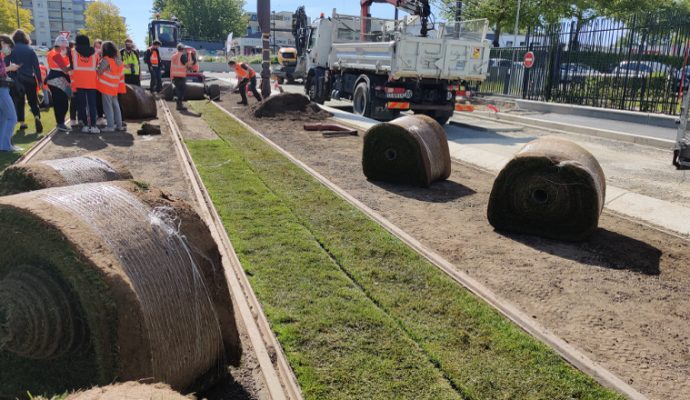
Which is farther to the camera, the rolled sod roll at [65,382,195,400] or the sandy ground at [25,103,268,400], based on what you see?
the sandy ground at [25,103,268,400]

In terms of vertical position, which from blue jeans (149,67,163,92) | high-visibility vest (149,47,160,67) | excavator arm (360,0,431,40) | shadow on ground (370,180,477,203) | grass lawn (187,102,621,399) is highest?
excavator arm (360,0,431,40)

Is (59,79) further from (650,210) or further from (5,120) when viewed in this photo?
(650,210)

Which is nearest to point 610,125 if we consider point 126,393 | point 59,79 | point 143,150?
point 143,150

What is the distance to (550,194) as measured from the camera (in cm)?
608

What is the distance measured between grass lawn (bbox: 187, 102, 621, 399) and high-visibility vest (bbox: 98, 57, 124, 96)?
6.19 m

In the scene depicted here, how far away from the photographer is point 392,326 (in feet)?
13.0

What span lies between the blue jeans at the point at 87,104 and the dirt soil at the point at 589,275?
20.4ft

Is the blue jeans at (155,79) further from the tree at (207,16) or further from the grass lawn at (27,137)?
the tree at (207,16)

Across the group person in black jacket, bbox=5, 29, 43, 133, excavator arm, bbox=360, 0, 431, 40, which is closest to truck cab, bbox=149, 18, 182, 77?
excavator arm, bbox=360, 0, 431, 40

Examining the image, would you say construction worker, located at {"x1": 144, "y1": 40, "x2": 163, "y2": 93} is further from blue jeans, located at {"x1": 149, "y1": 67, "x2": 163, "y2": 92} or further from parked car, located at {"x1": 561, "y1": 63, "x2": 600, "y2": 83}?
parked car, located at {"x1": 561, "y1": 63, "x2": 600, "y2": 83}

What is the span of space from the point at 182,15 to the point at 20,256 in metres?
86.5

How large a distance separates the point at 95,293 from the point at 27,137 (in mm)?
10298

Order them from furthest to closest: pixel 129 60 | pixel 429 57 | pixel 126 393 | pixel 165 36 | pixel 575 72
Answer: pixel 165 36
pixel 575 72
pixel 129 60
pixel 429 57
pixel 126 393

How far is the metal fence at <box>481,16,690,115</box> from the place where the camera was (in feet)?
51.9
